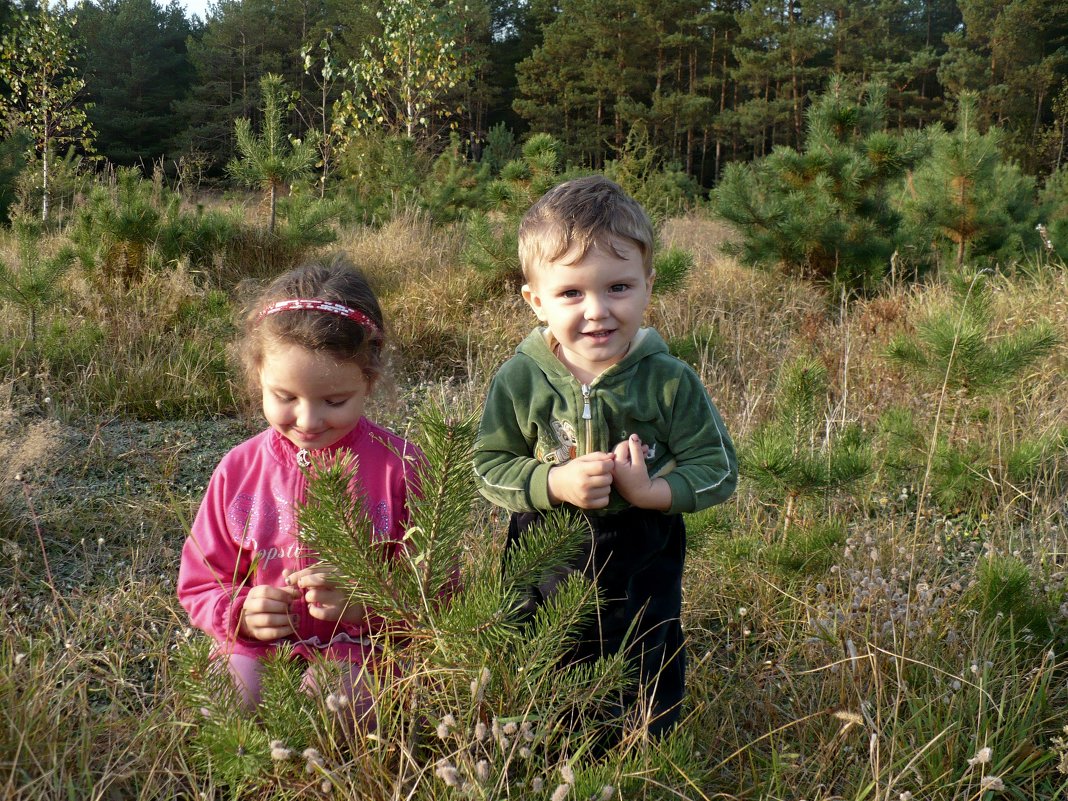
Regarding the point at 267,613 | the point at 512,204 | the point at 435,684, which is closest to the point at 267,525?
the point at 267,613

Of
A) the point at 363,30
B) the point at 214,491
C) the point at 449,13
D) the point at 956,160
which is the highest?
the point at 363,30

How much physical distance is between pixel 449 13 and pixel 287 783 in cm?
1423

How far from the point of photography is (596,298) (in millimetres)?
→ 1600

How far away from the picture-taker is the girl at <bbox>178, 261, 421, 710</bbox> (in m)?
1.76

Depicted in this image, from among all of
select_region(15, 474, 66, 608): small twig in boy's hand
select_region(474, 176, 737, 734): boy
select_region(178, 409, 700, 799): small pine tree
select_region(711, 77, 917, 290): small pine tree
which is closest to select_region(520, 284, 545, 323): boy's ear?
select_region(474, 176, 737, 734): boy

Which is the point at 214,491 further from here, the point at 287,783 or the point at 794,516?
the point at 794,516

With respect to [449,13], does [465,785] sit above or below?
below

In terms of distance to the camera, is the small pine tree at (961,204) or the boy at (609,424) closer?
the boy at (609,424)

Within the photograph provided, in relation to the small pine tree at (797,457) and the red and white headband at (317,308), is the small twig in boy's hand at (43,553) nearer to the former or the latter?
the red and white headband at (317,308)

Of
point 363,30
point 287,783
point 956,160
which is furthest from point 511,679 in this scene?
point 363,30

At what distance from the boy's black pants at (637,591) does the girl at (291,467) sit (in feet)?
1.29

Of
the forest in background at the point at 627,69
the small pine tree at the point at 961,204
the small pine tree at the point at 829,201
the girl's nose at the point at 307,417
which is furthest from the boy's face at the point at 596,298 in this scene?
the forest in background at the point at 627,69

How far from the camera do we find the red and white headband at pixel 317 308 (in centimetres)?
181

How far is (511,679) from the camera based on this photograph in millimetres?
1417
